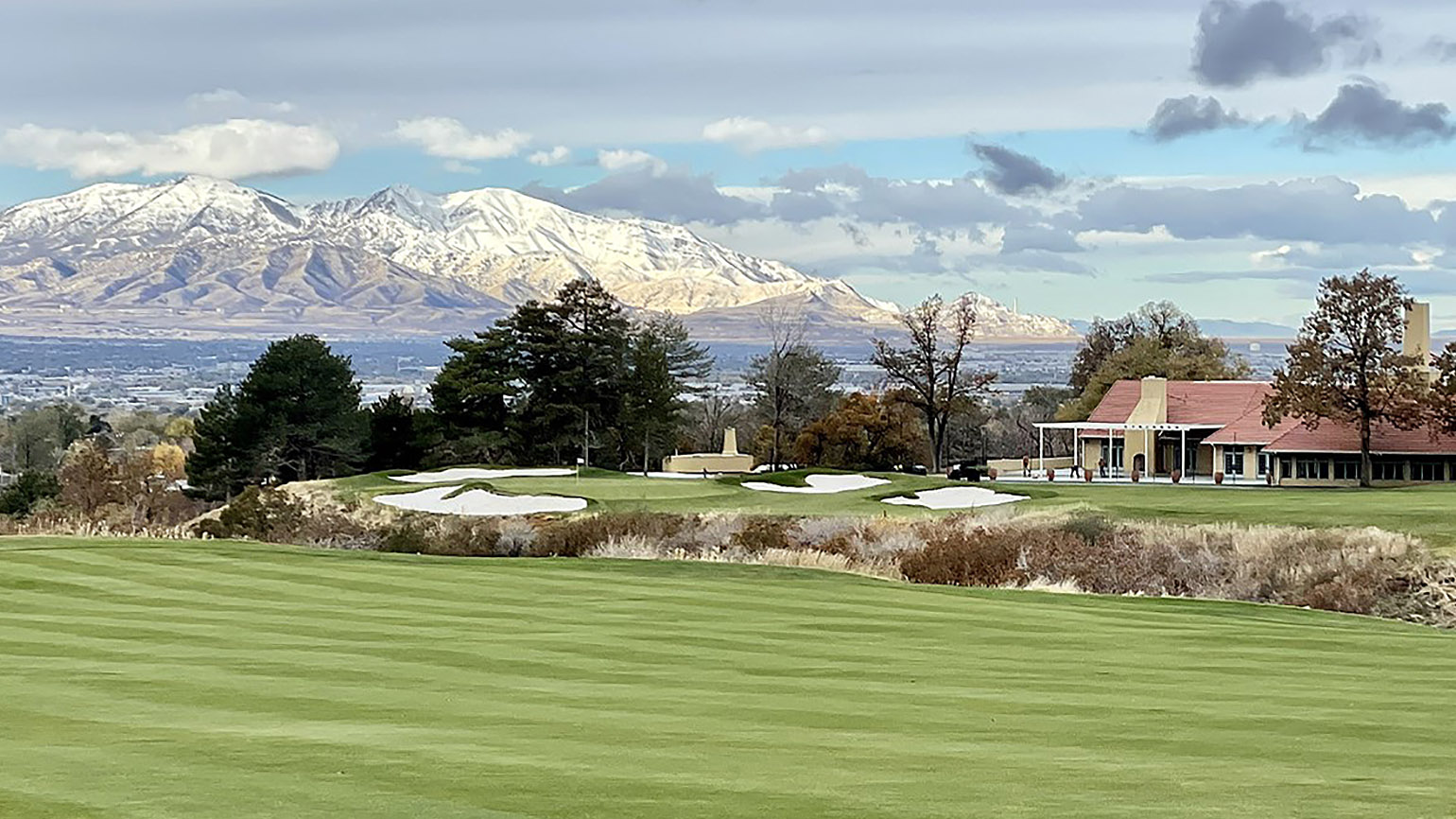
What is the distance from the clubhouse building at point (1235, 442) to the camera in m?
62.4

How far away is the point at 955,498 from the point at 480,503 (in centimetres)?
1189

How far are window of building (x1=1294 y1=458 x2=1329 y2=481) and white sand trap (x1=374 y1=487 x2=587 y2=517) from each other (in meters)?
30.2

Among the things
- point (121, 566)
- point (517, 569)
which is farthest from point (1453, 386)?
point (121, 566)

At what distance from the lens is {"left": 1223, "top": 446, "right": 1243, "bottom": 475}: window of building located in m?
66.6

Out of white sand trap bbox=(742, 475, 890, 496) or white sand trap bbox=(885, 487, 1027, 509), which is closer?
white sand trap bbox=(885, 487, 1027, 509)

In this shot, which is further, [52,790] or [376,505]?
[376,505]

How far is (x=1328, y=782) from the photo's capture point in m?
8.30

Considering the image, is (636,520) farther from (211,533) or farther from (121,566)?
(121,566)

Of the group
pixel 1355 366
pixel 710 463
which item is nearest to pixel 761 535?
pixel 1355 366

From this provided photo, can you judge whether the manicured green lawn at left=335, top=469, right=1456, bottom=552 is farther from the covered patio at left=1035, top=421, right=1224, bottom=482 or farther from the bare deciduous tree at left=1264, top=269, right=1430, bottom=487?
the covered patio at left=1035, top=421, right=1224, bottom=482

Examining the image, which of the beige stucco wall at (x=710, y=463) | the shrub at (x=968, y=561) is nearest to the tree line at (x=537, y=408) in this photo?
the beige stucco wall at (x=710, y=463)

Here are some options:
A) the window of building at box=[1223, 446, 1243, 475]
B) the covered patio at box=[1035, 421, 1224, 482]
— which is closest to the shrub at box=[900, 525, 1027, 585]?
the window of building at box=[1223, 446, 1243, 475]

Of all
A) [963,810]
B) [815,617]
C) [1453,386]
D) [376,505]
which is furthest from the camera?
[1453,386]

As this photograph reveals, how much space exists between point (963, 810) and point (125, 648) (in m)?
6.93
